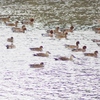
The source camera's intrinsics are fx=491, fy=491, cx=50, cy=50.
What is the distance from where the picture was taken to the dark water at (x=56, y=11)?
25844mm

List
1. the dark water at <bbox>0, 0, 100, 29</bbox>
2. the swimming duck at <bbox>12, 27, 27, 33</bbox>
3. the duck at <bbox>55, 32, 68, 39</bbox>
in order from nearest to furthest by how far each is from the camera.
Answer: the duck at <bbox>55, 32, 68, 39</bbox> < the swimming duck at <bbox>12, 27, 27, 33</bbox> < the dark water at <bbox>0, 0, 100, 29</bbox>

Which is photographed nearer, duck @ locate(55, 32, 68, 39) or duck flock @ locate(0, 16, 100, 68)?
duck flock @ locate(0, 16, 100, 68)

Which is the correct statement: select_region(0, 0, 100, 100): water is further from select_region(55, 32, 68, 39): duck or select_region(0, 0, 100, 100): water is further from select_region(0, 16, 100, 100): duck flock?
select_region(55, 32, 68, 39): duck

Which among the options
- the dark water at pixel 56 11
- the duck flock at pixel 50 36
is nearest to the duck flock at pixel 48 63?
the duck flock at pixel 50 36

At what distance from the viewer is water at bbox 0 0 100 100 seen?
1506 centimetres

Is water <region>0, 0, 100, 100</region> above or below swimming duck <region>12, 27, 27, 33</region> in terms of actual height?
below

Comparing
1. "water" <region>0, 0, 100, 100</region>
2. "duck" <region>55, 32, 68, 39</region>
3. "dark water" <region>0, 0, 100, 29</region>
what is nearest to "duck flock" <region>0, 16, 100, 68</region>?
"duck" <region>55, 32, 68, 39</region>

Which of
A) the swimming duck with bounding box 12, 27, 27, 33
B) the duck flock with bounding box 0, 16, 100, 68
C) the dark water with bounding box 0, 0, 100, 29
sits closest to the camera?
the duck flock with bounding box 0, 16, 100, 68

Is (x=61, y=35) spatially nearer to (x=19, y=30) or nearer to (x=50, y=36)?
(x=50, y=36)


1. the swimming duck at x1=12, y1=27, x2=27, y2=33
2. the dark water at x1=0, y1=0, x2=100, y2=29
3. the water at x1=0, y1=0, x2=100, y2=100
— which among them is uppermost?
the dark water at x1=0, y1=0, x2=100, y2=29

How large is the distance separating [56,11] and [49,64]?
11.7 m

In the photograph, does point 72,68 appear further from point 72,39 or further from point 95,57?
point 72,39

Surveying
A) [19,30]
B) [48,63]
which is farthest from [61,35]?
[48,63]

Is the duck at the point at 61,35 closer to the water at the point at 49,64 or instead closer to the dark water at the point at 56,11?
the water at the point at 49,64
